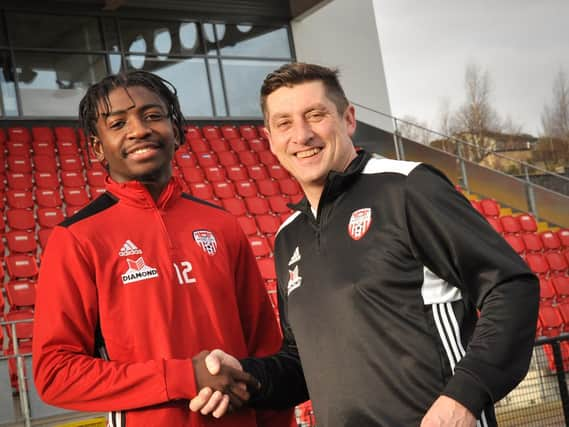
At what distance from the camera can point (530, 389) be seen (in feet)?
16.8

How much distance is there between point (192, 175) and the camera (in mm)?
11172

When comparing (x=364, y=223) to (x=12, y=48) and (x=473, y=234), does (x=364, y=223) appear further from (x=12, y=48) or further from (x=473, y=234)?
(x=12, y=48)

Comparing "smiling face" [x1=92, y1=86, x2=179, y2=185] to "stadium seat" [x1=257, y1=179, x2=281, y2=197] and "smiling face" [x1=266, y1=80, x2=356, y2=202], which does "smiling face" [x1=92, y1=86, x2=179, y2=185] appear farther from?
"stadium seat" [x1=257, y1=179, x2=281, y2=197]

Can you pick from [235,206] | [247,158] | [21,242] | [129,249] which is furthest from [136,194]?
[247,158]

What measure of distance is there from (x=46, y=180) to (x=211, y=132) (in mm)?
3389

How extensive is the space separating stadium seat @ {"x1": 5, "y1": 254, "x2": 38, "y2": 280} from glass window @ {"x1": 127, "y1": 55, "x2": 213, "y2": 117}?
5674mm

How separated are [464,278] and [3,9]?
12009 millimetres

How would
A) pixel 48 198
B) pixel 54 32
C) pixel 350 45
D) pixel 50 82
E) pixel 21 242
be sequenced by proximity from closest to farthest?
pixel 21 242 < pixel 48 198 < pixel 50 82 < pixel 54 32 < pixel 350 45

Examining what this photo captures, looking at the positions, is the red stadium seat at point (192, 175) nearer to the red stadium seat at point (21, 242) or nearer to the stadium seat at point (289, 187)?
the stadium seat at point (289, 187)

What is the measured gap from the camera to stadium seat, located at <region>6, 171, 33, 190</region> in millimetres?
10094

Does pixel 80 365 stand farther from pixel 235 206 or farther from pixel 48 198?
pixel 235 206

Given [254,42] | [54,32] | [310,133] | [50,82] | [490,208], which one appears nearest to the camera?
[310,133]

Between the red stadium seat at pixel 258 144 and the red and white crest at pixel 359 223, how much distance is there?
35.5 ft

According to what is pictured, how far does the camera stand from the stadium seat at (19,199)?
9666 mm
